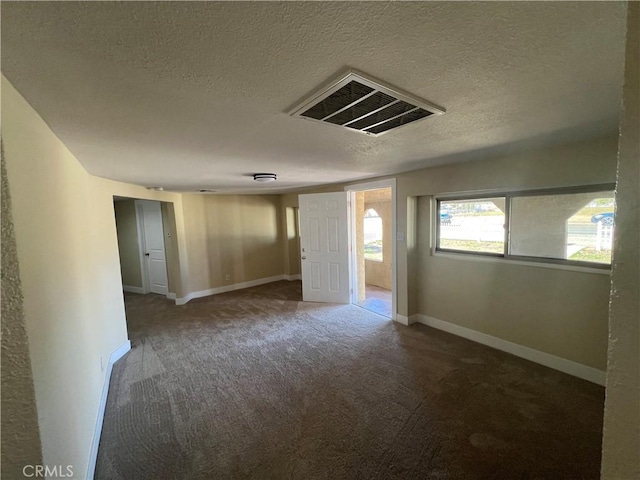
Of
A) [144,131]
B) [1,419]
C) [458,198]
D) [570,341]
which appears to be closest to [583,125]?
[458,198]

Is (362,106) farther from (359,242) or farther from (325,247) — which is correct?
(359,242)

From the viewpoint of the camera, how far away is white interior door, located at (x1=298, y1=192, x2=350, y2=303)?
456 cm

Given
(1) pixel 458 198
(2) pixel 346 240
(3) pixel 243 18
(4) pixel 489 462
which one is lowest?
(4) pixel 489 462

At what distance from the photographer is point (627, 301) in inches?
18.7

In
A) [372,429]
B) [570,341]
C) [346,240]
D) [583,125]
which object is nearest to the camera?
[583,125]

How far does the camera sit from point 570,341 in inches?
96.7

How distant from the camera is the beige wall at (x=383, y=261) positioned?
6176 mm

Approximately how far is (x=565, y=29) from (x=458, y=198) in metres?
2.74

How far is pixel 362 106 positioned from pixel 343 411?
223 cm

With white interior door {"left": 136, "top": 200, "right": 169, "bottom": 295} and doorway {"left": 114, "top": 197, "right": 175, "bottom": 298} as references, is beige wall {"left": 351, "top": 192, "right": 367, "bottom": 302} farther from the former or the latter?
white interior door {"left": 136, "top": 200, "right": 169, "bottom": 295}

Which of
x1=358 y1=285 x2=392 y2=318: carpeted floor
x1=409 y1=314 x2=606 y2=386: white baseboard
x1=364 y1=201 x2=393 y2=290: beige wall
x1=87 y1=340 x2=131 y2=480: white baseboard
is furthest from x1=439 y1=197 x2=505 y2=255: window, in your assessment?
x1=87 y1=340 x2=131 y2=480: white baseboard

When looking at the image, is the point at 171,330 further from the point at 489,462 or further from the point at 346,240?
the point at 489,462

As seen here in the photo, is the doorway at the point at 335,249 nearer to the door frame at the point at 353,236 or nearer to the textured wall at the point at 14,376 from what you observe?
the door frame at the point at 353,236

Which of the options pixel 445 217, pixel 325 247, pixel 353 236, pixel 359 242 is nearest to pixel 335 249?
pixel 325 247
